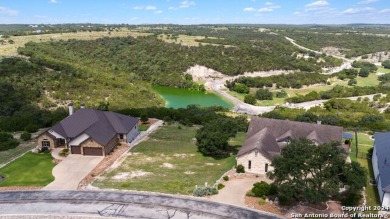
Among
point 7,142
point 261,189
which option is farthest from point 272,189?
point 7,142

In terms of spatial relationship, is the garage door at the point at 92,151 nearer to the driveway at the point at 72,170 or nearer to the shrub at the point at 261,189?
the driveway at the point at 72,170

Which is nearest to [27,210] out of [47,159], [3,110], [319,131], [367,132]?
[47,159]

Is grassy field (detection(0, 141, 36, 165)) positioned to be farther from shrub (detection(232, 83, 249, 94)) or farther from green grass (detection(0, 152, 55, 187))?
shrub (detection(232, 83, 249, 94))

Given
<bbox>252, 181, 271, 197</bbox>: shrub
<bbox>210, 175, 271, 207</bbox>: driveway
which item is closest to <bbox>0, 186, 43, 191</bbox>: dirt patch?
<bbox>210, 175, 271, 207</bbox>: driveway

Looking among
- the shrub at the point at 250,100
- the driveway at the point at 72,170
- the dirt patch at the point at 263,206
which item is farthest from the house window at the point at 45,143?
the shrub at the point at 250,100

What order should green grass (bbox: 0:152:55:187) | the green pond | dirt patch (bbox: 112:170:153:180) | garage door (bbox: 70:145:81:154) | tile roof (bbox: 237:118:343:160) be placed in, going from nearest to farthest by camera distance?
green grass (bbox: 0:152:55:187), dirt patch (bbox: 112:170:153:180), tile roof (bbox: 237:118:343:160), garage door (bbox: 70:145:81:154), the green pond

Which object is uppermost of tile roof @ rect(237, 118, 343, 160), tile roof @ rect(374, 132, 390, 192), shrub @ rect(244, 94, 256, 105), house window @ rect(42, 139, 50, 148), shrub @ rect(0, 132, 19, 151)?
tile roof @ rect(237, 118, 343, 160)
